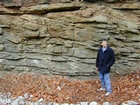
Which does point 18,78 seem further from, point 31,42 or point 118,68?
point 118,68

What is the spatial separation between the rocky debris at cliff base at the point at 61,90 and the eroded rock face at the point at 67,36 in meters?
0.42

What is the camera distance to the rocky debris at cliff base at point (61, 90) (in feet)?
23.9

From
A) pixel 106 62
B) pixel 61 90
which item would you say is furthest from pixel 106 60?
pixel 61 90

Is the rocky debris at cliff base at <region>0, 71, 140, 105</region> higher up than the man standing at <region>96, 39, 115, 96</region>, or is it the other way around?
the man standing at <region>96, 39, 115, 96</region>

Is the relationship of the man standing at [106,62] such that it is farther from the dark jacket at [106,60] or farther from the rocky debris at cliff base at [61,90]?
the rocky debris at cliff base at [61,90]

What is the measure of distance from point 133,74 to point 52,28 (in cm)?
379

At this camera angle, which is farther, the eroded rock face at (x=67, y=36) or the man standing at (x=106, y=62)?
the eroded rock face at (x=67, y=36)

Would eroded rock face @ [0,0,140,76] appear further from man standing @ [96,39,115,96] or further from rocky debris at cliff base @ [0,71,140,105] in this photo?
man standing @ [96,39,115,96]

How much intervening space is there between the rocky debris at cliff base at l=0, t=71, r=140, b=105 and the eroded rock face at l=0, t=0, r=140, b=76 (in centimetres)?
42

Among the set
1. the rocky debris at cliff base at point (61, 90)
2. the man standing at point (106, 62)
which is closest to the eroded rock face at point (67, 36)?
the rocky debris at cliff base at point (61, 90)

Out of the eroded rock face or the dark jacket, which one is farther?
the eroded rock face

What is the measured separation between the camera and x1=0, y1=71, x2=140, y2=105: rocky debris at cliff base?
23.9ft

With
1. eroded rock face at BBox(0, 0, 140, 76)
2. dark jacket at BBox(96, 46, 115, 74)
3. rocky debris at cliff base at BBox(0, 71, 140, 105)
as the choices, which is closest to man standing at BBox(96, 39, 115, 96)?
dark jacket at BBox(96, 46, 115, 74)

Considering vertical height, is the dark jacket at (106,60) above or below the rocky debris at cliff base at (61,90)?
above
